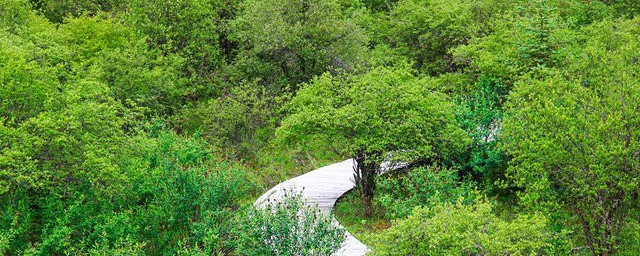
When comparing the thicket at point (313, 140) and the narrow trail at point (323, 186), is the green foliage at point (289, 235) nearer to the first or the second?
the thicket at point (313, 140)

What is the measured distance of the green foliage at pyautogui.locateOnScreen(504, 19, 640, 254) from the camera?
14.0 m

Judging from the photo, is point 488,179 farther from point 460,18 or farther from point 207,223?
point 460,18

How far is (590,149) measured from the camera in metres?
14.2

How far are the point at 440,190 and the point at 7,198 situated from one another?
Result: 10.4 metres

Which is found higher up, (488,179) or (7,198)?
(7,198)

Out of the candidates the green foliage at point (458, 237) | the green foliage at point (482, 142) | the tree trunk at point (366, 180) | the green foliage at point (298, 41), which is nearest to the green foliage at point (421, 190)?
the tree trunk at point (366, 180)

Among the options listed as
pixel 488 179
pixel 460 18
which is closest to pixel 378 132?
pixel 488 179

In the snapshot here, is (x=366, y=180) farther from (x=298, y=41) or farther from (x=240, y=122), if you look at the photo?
(x=298, y=41)

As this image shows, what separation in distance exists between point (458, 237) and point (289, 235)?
3767mm

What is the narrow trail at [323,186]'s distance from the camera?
19.1 m

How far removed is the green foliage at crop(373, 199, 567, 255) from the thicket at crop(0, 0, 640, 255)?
0.04 meters

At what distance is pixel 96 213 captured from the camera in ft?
58.1

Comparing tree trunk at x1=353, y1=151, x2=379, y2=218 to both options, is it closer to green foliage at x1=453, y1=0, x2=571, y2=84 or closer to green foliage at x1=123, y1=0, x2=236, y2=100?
green foliage at x1=453, y1=0, x2=571, y2=84

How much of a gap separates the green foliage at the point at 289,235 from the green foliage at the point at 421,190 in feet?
10.3
